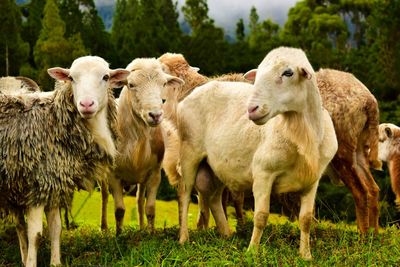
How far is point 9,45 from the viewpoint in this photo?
29172 mm

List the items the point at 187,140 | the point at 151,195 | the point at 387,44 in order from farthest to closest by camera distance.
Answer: the point at 387,44
the point at 151,195
the point at 187,140

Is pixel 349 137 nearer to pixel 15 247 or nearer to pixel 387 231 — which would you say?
pixel 387 231

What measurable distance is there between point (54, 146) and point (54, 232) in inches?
37.5

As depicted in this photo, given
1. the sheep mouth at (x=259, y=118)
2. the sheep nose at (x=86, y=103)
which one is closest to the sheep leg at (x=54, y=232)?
the sheep nose at (x=86, y=103)

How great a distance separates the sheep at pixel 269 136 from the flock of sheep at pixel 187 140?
1 cm

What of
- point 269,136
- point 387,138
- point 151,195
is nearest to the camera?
point 269,136

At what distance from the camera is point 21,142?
6.45 metres

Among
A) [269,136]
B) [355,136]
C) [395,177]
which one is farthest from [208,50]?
[269,136]

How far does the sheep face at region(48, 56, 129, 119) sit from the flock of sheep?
13 mm

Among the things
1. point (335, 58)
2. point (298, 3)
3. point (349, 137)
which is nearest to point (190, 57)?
point (335, 58)

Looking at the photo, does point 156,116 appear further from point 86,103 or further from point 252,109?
point 252,109

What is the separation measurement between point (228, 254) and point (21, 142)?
2528 millimetres

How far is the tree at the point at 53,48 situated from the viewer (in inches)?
1120

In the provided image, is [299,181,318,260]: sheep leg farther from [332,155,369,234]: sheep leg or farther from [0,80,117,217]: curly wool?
[0,80,117,217]: curly wool
